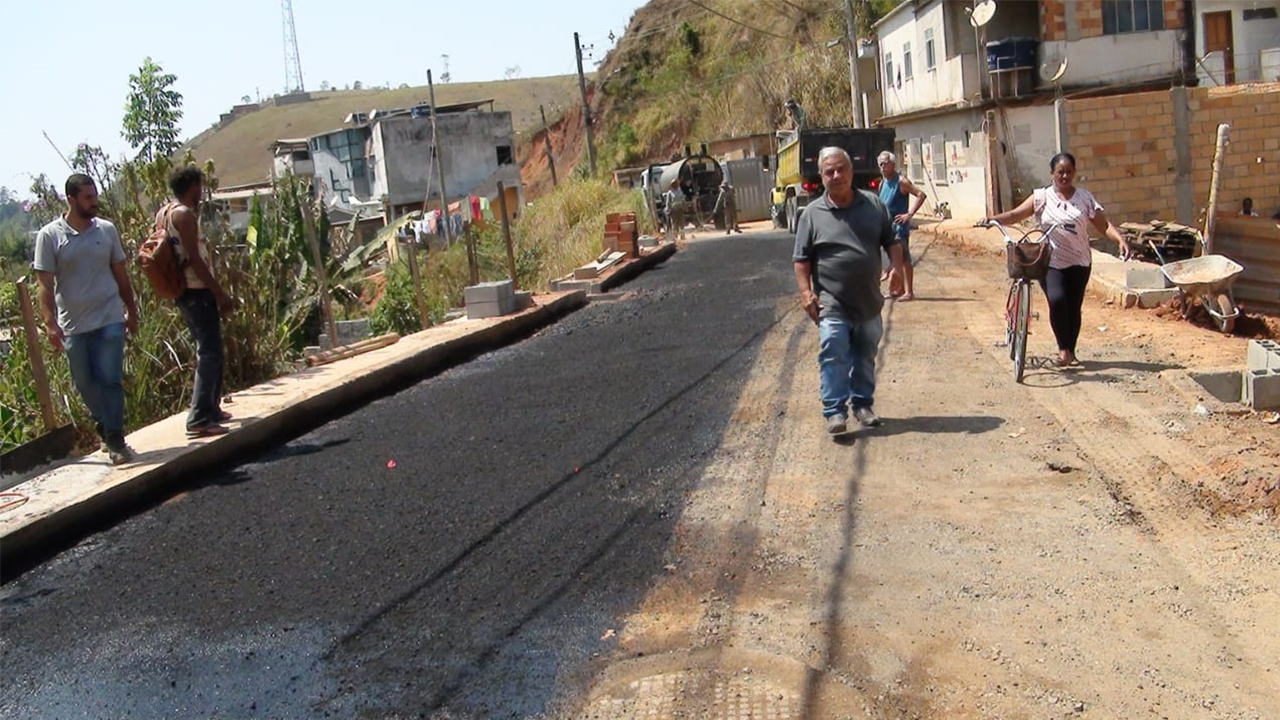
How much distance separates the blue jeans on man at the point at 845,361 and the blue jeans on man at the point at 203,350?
384 centimetres

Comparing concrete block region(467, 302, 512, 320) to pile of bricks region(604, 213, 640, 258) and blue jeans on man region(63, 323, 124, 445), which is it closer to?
blue jeans on man region(63, 323, 124, 445)

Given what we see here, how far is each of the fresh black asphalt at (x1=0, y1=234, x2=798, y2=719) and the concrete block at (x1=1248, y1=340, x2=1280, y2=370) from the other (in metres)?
3.41

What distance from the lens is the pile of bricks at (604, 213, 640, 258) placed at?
2370 centimetres

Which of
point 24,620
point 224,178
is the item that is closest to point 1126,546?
point 24,620

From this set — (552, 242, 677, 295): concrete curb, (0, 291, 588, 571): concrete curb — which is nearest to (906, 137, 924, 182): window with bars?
(552, 242, 677, 295): concrete curb

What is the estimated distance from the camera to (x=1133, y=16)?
98.5ft

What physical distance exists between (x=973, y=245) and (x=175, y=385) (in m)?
15.3

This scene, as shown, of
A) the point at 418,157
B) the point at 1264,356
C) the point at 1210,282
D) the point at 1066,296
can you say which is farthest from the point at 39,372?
the point at 418,157

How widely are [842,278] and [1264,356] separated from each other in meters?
2.89

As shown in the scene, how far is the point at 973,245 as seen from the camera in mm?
21844

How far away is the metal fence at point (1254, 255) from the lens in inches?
605

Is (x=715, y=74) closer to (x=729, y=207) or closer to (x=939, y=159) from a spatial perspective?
(x=939, y=159)

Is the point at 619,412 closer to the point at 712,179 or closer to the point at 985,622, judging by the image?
the point at 985,622

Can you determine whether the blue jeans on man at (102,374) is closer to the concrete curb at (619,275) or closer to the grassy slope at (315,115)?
the concrete curb at (619,275)
